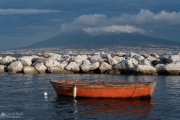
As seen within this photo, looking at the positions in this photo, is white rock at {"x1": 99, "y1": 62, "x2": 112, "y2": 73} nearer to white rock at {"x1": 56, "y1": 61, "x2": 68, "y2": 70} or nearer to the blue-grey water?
white rock at {"x1": 56, "y1": 61, "x2": 68, "y2": 70}

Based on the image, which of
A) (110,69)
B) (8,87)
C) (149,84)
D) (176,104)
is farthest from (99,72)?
(176,104)

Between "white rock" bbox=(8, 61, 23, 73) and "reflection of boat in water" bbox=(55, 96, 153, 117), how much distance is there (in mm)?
21151

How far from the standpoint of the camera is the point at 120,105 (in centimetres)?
2178

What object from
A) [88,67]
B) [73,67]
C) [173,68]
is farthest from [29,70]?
[173,68]

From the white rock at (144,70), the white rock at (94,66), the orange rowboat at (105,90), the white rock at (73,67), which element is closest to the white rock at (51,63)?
the white rock at (73,67)

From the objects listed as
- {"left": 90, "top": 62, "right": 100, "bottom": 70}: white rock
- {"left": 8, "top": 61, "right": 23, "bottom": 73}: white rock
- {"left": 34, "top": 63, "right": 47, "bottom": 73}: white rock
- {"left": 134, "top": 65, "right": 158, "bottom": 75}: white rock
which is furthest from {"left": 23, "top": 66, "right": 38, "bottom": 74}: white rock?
{"left": 134, "top": 65, "right": 158, "bottom": 75}: white rock

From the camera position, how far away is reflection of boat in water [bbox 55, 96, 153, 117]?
19375 mm

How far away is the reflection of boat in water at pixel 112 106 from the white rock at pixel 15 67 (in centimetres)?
2115

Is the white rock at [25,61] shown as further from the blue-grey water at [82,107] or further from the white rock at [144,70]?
the blue-grey water at [82,107]

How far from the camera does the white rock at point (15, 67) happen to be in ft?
146

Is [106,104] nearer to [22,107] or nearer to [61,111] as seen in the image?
[61,111]

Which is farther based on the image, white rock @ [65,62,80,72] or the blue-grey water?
white rock @ [65,62,80,72]

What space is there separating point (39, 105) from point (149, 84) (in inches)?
321

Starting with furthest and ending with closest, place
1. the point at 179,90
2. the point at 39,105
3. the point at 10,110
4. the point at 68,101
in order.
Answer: the point at 179,90
the point at 68,101
the point at 39,105
the point at 10,110
